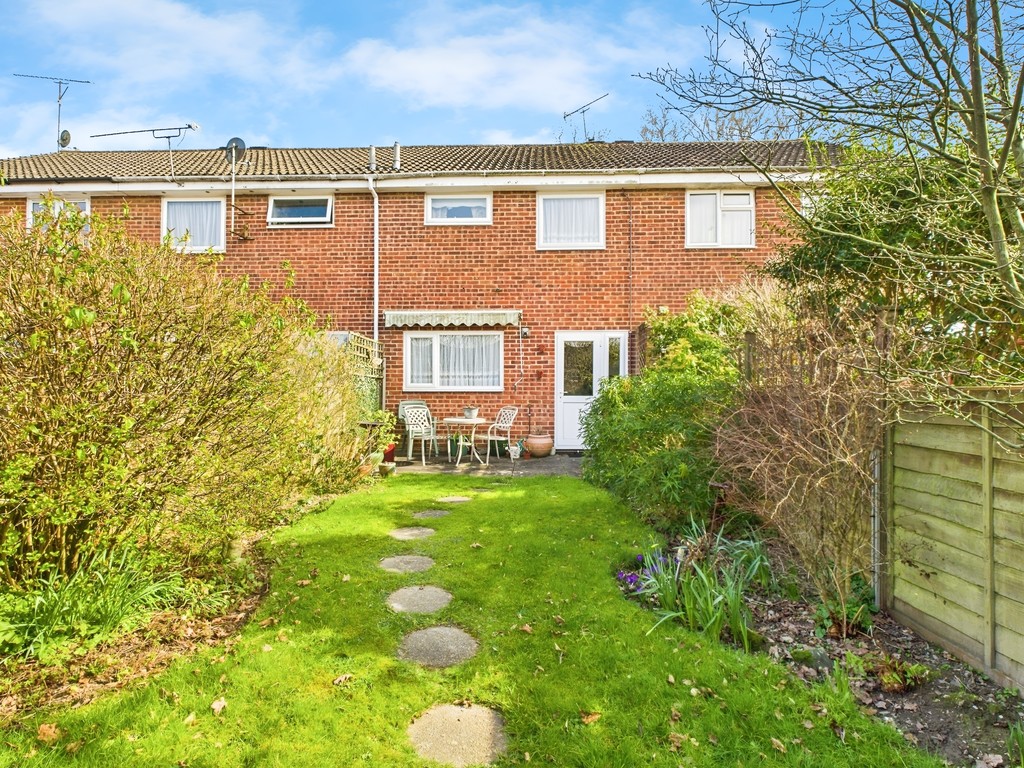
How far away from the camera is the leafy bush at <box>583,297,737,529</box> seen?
21.8 feet

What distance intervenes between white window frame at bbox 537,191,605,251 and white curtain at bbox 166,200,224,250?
25.2 feet

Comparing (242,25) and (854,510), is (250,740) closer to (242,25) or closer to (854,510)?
(854,510)

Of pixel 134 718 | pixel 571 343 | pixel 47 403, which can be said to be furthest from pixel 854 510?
pixel 571 343

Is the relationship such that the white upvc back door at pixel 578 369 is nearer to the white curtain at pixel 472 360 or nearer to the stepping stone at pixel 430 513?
the white curtain at pixel 472 360

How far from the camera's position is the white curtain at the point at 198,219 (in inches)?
586

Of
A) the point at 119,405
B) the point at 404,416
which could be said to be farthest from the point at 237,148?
the point at 119,405

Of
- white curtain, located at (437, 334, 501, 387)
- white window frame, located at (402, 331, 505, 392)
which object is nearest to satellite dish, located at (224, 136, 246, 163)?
white window frame, located at (402, 331, 505, 392)

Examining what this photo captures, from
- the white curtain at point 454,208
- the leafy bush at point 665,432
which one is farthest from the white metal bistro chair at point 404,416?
the leafy bush at point 665,432

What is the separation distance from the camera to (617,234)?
1443 centimetres

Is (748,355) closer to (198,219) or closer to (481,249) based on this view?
(481,249)

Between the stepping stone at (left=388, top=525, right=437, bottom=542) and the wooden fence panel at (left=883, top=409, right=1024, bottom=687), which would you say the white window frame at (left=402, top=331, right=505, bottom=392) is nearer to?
the stepping stone at (left=388, top=525, right=437, bottom=542)

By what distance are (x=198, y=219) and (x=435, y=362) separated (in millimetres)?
6763

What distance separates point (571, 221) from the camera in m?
14.6

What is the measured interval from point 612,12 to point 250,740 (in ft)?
19.9
